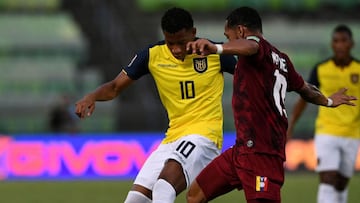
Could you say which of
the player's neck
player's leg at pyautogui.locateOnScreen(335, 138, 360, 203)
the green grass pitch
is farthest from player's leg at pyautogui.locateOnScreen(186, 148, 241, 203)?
the green grass pitch

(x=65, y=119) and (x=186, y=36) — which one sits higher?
(x=186, y=36)

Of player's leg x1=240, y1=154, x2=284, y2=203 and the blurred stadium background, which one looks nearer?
player's leg x1=240, y1=154, x2=284, y2=203

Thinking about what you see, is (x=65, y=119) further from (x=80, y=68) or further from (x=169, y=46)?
(x=169, y=46)

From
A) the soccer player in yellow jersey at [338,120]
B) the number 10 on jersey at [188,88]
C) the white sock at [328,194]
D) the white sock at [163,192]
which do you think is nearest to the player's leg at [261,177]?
the white sock at [163,192]

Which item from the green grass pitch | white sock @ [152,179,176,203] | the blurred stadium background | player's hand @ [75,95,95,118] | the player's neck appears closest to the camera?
white sock @ [152,179,176,203]

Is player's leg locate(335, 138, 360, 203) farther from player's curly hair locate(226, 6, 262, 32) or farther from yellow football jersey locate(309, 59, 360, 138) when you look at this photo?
player's curly hair locate(226, 6, 262, 32)

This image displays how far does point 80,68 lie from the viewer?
2489cm

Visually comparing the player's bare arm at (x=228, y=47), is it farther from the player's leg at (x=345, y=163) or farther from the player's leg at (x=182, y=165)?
the player's leg at (x=345, y=163)

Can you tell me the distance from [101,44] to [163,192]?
1796cm

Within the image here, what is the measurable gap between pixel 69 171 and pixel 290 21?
9.50 m

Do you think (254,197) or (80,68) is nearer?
(254,197)

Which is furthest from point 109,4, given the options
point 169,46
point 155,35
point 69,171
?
point 169,46

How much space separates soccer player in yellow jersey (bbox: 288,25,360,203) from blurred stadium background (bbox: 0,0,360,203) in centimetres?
1076

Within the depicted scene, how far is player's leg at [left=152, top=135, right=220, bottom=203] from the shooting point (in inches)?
289
